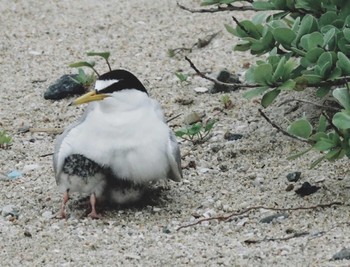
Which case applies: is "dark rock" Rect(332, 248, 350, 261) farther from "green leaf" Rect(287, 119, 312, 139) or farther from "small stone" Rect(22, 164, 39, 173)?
"small stone" Rect(22, 164, 39, 173)

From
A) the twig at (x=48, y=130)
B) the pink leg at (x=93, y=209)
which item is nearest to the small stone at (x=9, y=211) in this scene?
the pink leg at (x=93, y=209)

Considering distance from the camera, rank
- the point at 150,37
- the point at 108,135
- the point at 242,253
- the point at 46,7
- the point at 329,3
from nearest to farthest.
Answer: the point at 242,253 → the point at 108,135 → the point at 329,3 → the point at 150,37 → the point at 46,7

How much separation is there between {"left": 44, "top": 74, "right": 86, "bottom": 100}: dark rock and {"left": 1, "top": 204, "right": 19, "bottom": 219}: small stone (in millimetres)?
1376

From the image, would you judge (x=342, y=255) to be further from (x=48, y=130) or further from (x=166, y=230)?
(x=48, y=130)

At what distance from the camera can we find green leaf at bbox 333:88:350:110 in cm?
406

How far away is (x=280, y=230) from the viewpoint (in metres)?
4.13

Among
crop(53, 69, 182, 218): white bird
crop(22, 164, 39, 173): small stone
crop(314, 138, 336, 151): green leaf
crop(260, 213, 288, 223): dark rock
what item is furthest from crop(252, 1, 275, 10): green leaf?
crop(22, 164, 39, 173): small stone

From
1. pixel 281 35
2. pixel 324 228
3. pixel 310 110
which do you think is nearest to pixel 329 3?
pixel 281 35

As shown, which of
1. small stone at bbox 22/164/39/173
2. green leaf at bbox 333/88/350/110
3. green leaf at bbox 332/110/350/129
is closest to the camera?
green leaf at bbox 332/110/350/129

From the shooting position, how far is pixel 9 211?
447 cm

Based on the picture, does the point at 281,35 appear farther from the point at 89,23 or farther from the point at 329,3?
the point at 89,23

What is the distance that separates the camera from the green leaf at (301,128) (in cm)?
411

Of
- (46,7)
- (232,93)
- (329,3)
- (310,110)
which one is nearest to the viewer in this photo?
(329,3)

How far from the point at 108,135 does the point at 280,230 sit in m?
0.81
